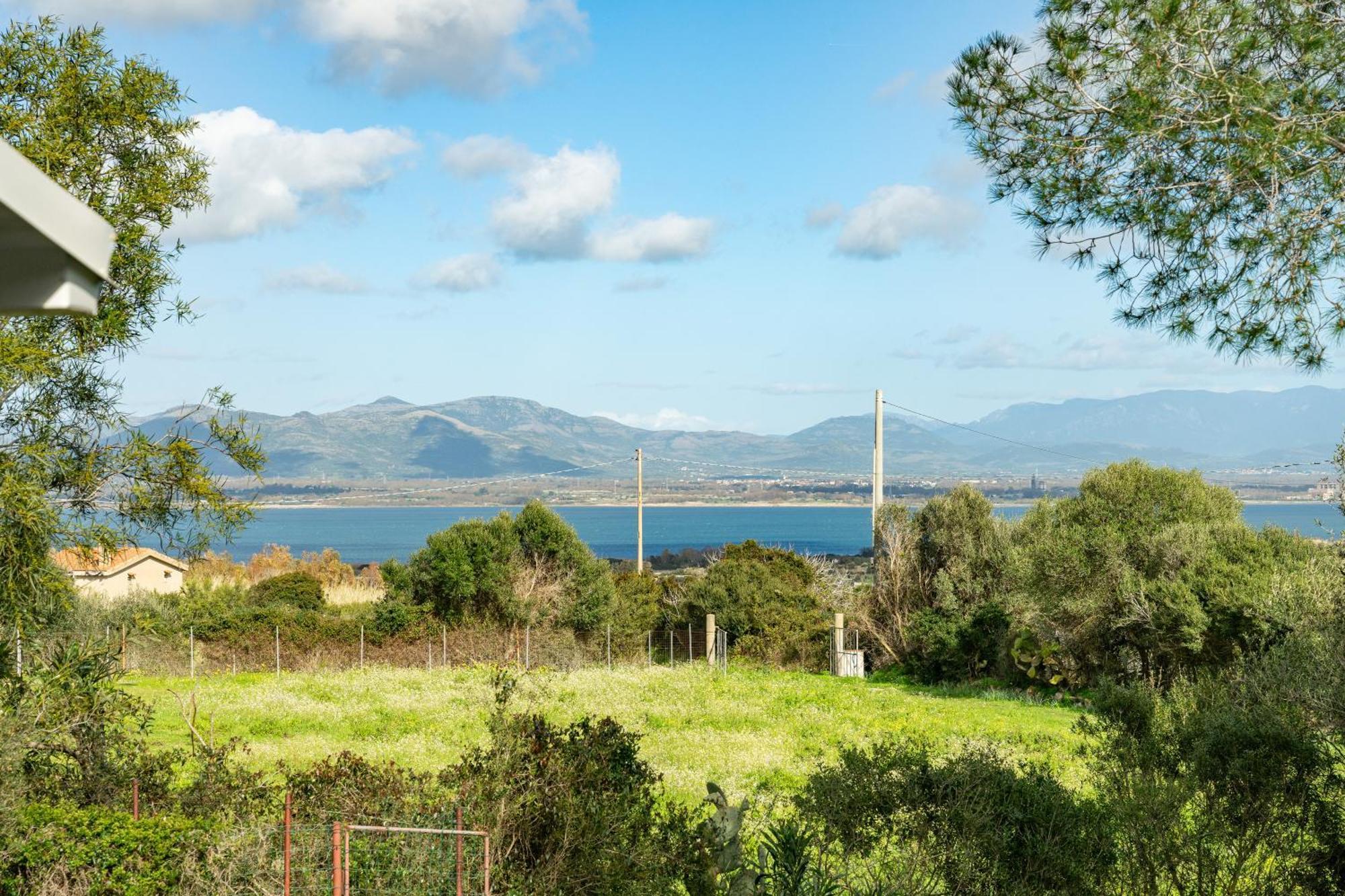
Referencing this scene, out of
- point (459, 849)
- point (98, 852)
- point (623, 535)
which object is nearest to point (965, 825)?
point (459, 849)

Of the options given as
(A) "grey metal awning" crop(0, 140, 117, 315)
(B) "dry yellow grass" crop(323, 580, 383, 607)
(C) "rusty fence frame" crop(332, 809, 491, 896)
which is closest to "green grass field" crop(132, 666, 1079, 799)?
(C) "rusty fence frame" crop(332, 809, 491, 896)

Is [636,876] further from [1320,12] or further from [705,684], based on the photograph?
[705,684]

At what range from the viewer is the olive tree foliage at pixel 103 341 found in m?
7.23

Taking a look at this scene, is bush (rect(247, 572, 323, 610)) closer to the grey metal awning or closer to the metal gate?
the metal gate

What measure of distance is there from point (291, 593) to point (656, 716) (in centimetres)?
1565

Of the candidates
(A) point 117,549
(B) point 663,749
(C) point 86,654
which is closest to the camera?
(C) point 86,654

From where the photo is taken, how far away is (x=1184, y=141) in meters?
5.95

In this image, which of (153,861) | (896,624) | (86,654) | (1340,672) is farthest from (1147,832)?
(896,624)

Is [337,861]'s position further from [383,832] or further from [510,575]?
[510,575]

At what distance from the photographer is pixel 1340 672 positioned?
6191 mm

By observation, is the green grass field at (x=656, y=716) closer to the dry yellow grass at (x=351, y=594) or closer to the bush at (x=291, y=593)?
the bush at (x=291, y=593)

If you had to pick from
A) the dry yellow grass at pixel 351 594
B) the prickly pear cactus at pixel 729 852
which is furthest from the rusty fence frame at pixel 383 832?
the dry yellow grass at pixel 351 594

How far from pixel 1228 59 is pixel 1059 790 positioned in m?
4.13

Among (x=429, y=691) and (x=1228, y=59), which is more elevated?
(x=1228, y=59)
